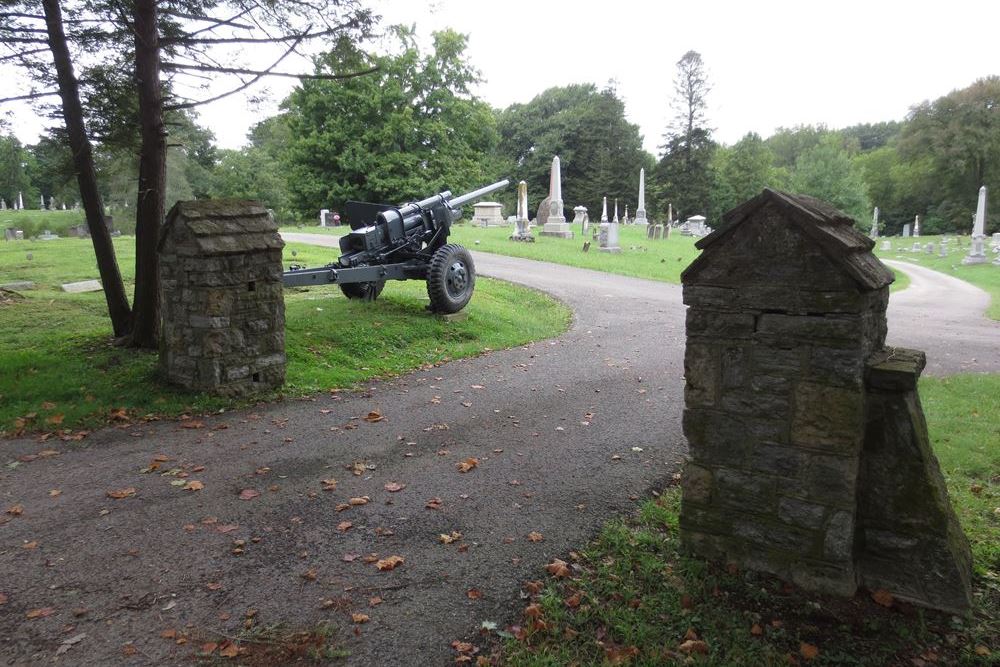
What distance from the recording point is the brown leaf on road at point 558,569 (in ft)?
12.0

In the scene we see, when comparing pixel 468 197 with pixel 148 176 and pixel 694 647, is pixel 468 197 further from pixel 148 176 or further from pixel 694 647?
pixel 694 647

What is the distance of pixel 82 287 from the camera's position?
1296 cm

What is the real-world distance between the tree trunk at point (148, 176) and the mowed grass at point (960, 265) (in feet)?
55.3

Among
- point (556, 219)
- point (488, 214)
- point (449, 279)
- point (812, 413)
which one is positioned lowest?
point (812, 413)

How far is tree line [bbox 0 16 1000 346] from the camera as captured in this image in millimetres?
8062

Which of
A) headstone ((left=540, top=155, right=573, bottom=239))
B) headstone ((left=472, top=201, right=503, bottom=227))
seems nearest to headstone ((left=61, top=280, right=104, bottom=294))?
headstone ((left=540, top=155, right=573, bottom=239))

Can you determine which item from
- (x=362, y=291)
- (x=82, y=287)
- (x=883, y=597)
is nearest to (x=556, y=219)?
(x=362, y=291)

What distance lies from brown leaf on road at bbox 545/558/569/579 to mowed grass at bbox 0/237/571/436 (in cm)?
458

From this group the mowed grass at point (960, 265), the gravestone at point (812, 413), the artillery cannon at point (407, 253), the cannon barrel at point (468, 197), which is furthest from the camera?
the mowed grass at point (960, 265)

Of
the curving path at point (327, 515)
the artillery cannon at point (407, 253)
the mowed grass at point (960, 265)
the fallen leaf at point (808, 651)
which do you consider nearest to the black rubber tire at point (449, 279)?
the artillery cannon at point (407, 253)

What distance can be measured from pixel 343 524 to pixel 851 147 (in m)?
88.0

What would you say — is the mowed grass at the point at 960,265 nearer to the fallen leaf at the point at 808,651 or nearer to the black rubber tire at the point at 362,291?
the black rubber tire at the point at 362,291

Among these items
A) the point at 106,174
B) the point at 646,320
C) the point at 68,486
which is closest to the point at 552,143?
the point at 646,320

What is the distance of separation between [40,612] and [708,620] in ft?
11.2
